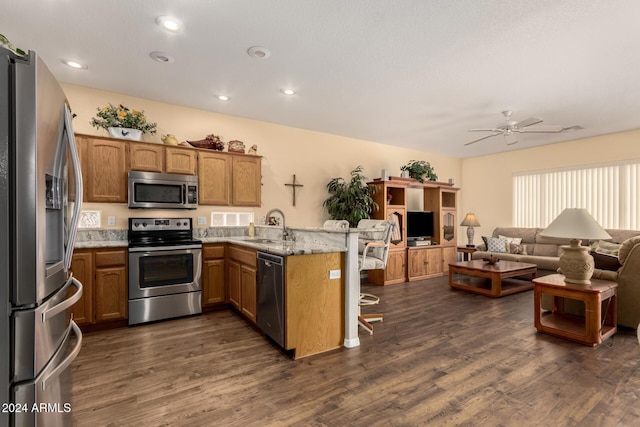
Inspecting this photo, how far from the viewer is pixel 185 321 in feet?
11.8

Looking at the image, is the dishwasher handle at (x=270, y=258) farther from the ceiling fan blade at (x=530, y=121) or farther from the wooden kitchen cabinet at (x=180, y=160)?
the ceiling fan blade at (x=530, y=121)

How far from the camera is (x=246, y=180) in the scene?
14.6 ft

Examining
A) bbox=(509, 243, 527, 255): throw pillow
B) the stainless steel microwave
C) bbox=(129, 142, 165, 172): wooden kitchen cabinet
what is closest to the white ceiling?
bbox=(129, 142, 165, 172): wooden kitchen cabinet

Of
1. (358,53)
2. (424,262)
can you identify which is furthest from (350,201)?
(358,53)

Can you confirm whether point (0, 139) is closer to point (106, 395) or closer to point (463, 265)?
point (106, 395)

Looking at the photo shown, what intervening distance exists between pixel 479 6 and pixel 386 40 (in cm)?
72

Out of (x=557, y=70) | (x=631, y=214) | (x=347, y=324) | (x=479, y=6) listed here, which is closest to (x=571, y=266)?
(x=557, y=70)

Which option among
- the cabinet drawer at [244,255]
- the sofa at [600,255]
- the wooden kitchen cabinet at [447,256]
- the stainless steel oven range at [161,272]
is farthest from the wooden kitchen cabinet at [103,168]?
the wooden kitchen cabinet at [447,256]

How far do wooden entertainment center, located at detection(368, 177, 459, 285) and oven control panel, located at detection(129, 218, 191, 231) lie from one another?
331cm

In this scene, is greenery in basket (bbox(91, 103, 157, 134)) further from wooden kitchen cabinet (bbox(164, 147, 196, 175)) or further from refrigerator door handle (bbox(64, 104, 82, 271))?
refrigerator door handle (bbox(64, 104, 82, 271))

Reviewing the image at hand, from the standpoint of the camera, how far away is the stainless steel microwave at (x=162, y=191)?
3.70m

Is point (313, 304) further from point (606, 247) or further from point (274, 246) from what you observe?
point (606, 247)

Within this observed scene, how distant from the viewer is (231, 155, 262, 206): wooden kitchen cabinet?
4379 mm

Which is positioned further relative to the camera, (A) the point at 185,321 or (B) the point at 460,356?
(A) the point at 185,321
